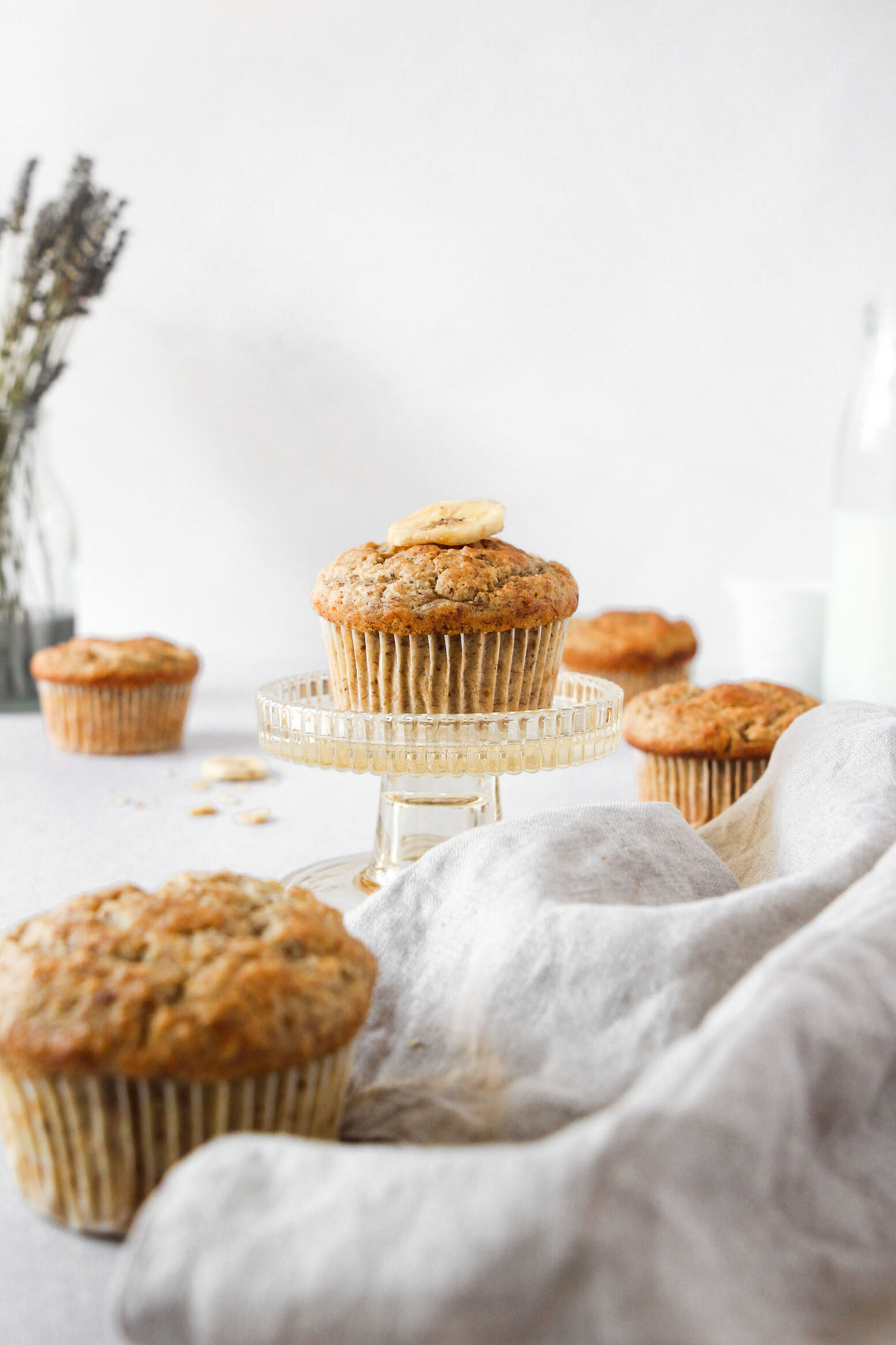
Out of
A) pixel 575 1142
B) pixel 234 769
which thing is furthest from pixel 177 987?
pixel 234 769

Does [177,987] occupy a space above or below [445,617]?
below

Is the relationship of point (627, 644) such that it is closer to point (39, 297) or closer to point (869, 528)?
point (869, 528)

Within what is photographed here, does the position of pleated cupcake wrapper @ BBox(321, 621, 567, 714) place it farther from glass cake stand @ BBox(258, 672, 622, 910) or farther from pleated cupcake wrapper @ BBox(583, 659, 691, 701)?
pleated cupcake wrapper @ BBox(583, 659, 691, 701)

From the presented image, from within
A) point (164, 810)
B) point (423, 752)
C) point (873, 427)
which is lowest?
point (164, 810)

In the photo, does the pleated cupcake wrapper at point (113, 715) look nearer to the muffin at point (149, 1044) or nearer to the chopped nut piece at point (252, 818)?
the chopped nut piece at point (252, 818)

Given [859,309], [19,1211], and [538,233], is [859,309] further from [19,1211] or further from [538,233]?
[19,1211]

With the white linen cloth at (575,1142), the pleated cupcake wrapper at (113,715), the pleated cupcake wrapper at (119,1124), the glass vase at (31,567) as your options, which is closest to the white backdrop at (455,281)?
the glass vase at (31,567)

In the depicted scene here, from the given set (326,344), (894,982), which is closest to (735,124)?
(326,344)
